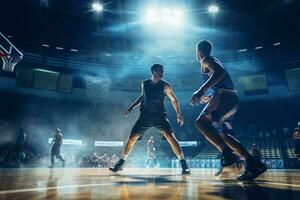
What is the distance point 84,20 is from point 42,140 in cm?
1060

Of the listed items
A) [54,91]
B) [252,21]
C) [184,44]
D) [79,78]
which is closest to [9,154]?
[54,91]

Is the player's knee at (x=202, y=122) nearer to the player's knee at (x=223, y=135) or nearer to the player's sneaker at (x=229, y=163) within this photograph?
the player's knee at (x=223, y=135)

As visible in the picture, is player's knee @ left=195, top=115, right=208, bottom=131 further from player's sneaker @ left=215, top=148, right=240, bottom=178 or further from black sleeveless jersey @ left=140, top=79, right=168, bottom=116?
black sleeveless jersey @ left=140, top=79, right=168, bottom=116

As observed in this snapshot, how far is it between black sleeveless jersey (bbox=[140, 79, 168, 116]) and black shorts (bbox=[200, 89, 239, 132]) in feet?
5.12

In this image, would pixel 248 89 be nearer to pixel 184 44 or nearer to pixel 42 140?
pixel 184 44

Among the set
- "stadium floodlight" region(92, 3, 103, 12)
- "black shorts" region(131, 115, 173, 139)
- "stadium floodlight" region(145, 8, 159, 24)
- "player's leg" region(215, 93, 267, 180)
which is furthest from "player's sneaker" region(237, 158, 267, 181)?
"stadium floodlight" region(145, 8, 159, 24)

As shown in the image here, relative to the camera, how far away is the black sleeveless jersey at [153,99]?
14.8ft

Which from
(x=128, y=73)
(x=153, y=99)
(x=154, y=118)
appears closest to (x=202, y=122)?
(x=154, y=118)

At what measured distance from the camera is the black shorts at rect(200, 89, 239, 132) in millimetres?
3004

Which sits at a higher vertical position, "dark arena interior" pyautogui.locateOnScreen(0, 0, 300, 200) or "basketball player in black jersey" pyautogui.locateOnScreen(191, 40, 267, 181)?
"dark arena interior" pyautogui.locateOnScreen(0, 0, 300, 200)

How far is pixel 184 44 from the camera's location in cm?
2011

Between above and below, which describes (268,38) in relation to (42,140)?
above

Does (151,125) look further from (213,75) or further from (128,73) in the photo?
(128,73)

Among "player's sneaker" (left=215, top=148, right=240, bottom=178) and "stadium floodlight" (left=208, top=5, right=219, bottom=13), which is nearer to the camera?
"player's sneaker" (left=215, top=148, right=240, bottom=178)
